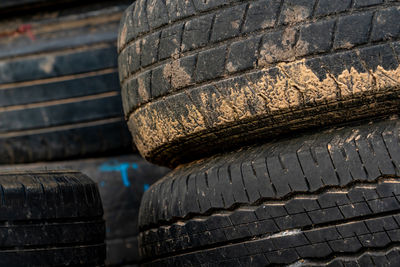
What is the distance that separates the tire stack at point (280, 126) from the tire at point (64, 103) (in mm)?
433

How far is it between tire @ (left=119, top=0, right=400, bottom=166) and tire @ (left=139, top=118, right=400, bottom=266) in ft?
0.16

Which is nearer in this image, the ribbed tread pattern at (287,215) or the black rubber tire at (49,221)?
the ribbed tread pattern at (287,215)

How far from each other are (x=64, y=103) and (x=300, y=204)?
0.82 meters

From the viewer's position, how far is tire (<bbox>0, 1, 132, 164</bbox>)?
1573 mm

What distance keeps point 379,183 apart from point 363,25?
0.84ft

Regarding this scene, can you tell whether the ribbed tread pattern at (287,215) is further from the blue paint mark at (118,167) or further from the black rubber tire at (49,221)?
the blue paint mark at (118,167)

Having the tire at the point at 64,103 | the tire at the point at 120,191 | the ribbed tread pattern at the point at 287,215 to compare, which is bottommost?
the tire at the point at 120,191

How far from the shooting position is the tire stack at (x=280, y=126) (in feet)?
3.13

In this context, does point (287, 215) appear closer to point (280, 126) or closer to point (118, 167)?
point (280, 126)

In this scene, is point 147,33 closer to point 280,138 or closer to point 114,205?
point 280,138

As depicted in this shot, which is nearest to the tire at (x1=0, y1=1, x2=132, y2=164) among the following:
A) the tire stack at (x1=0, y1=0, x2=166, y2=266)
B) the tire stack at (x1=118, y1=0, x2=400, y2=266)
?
the tire stack at (x1=0, y1=0, x2=166, y2=266)

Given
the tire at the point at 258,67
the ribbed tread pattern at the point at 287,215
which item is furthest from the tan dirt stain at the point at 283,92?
the ribbed tread pattern at the point at 287,215

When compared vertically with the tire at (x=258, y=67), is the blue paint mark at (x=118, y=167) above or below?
below

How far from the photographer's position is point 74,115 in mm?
1572
